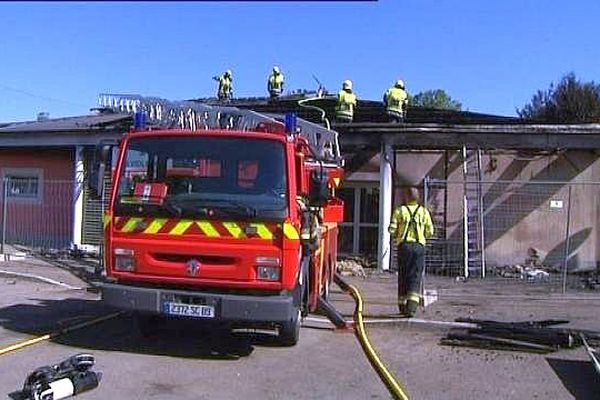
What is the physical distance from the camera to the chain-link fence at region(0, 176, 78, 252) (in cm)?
2177

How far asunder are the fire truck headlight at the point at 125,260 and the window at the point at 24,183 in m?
15.2

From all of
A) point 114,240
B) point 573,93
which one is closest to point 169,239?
point 114,240

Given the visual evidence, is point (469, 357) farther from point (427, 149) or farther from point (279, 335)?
point (427, 149)

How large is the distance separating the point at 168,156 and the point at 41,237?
584 inches

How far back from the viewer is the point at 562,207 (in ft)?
65.8

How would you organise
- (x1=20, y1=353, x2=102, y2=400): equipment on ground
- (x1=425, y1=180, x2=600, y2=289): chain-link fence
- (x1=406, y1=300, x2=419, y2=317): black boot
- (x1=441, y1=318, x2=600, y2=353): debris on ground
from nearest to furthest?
(x1=20, y1=353, x2=102, y2=400): equipment on ground → (x1=441, y1=318, x2=600, y2=353): debris on ground → (x1=406, y1=300, x2=419, y2=317): black boot → (x1=425, y1=180, x2=600, y2=289): chain-link fence

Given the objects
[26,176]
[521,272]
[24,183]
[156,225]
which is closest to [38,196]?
[24,183]

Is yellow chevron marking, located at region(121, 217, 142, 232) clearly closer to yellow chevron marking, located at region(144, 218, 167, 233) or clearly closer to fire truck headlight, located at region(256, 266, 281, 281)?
yellow chevron marking, located at region(144, 218, 167, 233)

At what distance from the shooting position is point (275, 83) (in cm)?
2847

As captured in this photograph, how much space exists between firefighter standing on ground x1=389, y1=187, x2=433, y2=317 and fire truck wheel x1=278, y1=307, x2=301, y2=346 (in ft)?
7.99

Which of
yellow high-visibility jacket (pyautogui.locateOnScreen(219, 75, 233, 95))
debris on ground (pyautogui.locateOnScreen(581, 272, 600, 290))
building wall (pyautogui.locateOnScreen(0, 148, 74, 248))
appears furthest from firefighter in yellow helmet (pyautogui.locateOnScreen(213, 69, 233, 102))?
debris on ground (pyautogui.locateOnScreen(581, 272, 600, 290))

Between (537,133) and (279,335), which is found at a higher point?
(537,133)

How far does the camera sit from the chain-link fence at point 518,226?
19.7 meters

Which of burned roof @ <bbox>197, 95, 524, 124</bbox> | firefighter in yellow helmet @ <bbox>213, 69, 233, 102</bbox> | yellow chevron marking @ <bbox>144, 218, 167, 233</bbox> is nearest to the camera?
yellow chevron marking @ <bbox>144, 218, 167, 233</bbox>
